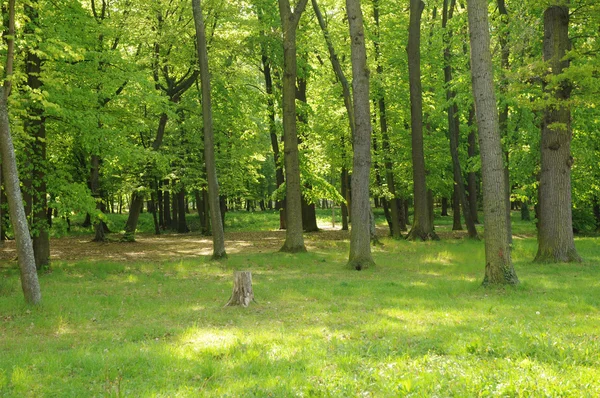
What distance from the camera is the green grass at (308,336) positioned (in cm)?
553

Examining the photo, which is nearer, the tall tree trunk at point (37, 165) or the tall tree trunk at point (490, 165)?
the tall tree trunk at point (490, 165)

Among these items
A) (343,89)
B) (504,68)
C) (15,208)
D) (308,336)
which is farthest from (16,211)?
(504,68)

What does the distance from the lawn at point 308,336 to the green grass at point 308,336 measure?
3 centimetres

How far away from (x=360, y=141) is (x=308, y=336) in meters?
9.07

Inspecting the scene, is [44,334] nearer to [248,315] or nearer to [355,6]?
[248,315]

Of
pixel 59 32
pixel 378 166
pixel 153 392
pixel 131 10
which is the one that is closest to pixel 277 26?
pixel 131 10

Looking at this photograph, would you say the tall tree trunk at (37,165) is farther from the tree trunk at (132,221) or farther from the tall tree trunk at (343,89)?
the tree trunk at (132,221)

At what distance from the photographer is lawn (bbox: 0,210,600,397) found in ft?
18.1

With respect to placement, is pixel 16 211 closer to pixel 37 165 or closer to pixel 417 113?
pixel 37 165

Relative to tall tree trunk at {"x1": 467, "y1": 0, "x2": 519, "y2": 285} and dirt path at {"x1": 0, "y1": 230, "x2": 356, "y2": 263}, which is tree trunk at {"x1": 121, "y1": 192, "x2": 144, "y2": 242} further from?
tall tree trunk at {"x1": 467, "y1": 0, "x2": 519, "y2": 285}

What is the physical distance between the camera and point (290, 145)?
786 inches

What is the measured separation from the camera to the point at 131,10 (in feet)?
80.3

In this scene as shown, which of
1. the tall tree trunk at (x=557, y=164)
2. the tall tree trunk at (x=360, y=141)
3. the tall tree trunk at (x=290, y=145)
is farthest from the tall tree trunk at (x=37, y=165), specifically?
the tall tree trunk at (x=557, y=164)

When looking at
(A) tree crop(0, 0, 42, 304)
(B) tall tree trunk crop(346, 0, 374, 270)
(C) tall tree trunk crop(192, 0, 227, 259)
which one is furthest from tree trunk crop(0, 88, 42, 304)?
(B) tall tree trunk crop(346, 0, 374, 270)
